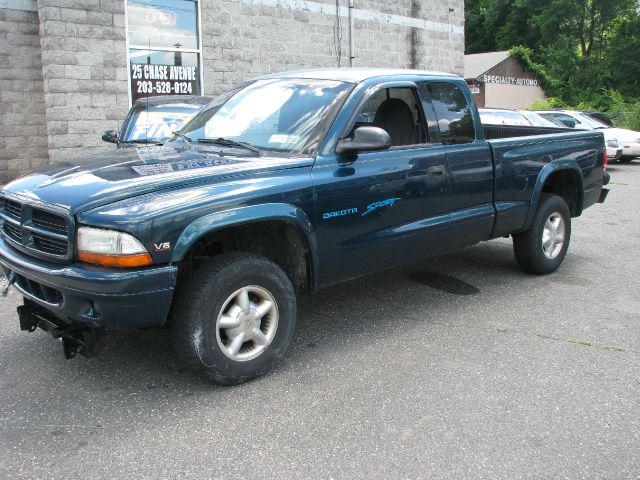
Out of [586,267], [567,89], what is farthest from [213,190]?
[567,89]

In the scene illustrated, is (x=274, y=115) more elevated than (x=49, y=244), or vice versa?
(x=274, y=115)

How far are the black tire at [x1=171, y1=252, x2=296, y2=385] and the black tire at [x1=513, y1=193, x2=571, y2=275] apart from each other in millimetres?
3005

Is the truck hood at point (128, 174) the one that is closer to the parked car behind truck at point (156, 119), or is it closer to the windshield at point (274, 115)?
the windshield at point (274, 115)

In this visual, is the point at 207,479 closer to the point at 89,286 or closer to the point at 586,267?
the point at 89,286

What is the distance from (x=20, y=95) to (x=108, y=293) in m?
9.79

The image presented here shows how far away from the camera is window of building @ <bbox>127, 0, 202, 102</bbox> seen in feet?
39.8

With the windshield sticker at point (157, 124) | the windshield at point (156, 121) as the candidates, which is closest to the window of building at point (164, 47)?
the windshield at point (156, 121)

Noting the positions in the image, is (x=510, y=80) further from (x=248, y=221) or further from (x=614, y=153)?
(x=248, y=221)

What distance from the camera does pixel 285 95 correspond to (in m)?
4.71

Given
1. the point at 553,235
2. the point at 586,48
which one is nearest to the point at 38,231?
the point at 553,235

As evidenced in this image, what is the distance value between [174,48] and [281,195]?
985cm

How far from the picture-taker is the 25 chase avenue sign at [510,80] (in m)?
34.9

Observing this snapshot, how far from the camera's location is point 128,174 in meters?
3.75

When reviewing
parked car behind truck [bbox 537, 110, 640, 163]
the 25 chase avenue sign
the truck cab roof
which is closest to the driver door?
the truck cab roof
